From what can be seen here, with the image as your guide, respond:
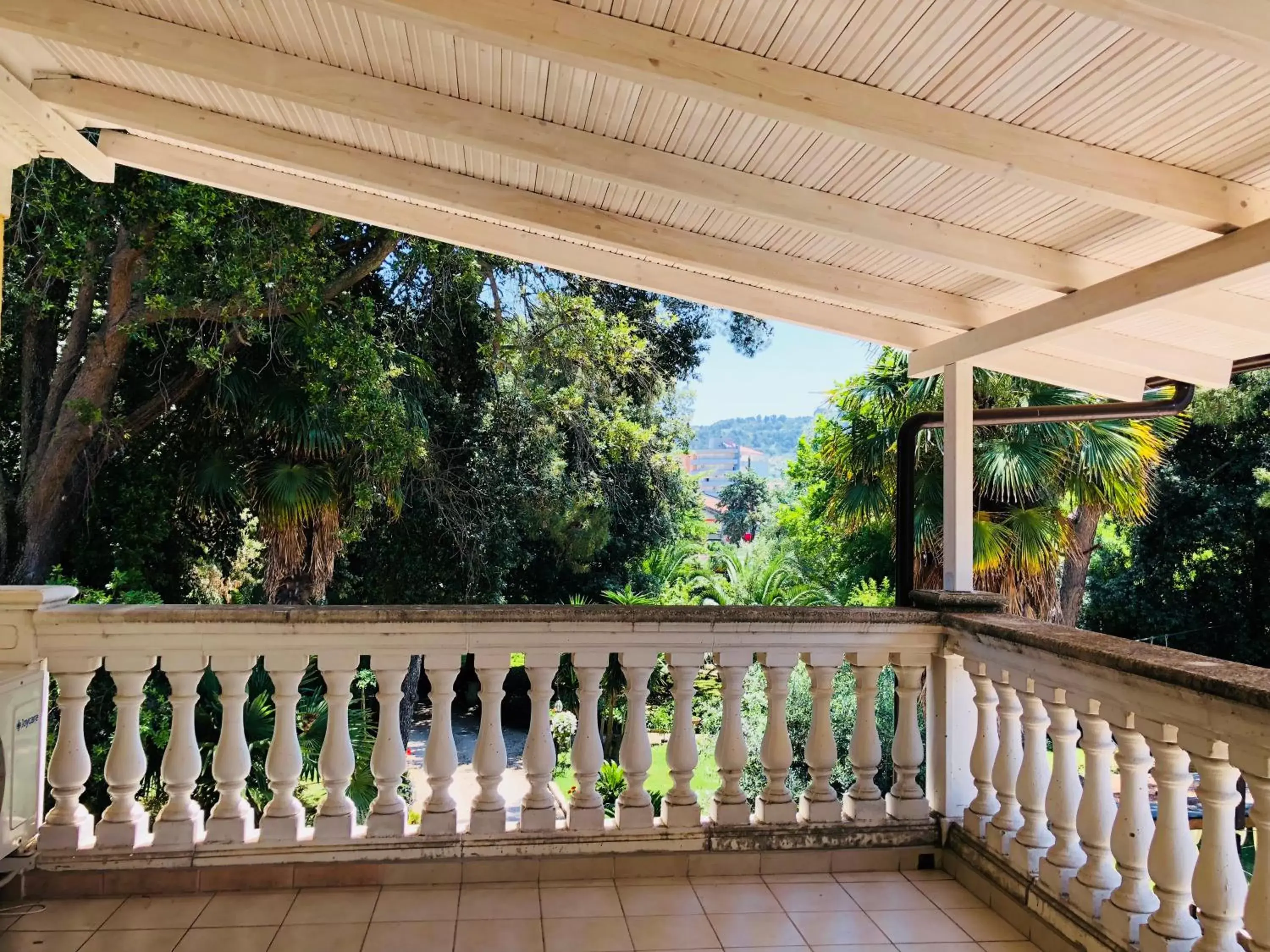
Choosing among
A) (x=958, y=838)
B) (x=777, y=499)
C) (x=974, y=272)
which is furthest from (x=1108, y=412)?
(x=777, y=499)

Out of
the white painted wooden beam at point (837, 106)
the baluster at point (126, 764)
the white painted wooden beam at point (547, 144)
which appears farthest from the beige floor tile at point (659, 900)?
the white painted wooden beam at point (837, 106)

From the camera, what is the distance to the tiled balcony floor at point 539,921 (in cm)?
259

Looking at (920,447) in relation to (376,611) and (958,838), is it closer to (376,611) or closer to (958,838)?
(958,838)

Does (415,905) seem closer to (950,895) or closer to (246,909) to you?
(246,909)

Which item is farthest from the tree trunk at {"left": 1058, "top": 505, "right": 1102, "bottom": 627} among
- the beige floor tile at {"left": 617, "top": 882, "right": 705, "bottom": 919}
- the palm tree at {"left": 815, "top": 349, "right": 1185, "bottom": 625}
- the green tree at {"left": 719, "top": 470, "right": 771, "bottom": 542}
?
the green tree at {"left": 719, "top": 470, "right": 771, "bottom": 542}

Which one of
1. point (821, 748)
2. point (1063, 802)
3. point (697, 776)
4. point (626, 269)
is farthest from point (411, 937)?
point (697, 776)

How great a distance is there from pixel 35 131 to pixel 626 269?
2.32m

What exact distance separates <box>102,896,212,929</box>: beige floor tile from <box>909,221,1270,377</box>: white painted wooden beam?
3.49 m

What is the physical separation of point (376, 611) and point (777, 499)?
28184 mm

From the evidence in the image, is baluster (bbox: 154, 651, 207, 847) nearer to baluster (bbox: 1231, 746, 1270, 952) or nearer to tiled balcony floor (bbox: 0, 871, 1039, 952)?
tiled balcony floor (bbox: 0, 871, 1039, 952)

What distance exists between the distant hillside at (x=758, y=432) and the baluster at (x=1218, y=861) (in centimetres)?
4875

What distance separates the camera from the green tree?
100 feet

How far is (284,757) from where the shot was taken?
300 centimetres

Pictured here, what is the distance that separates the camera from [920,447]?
9.55 metres
